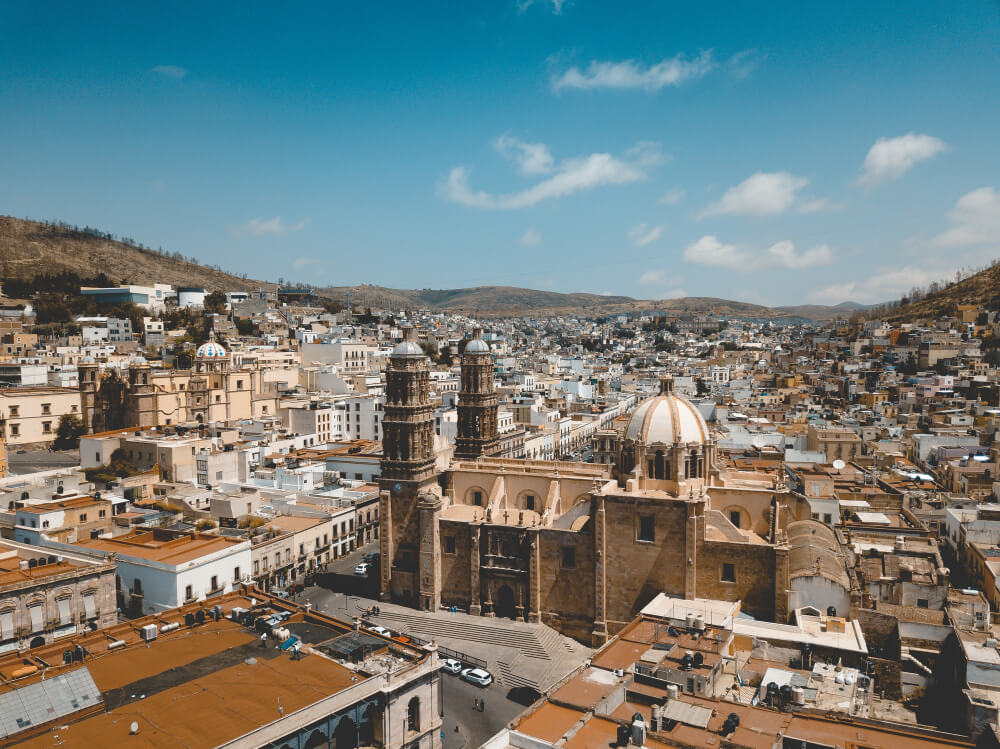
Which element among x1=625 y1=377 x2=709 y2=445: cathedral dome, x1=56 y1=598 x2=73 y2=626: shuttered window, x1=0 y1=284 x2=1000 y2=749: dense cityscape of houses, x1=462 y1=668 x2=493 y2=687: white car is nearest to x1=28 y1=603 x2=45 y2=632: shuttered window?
x1=0 y1=284 x2=1000 y2=749: dense cityscape of houses

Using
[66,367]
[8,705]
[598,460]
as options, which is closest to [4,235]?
[66,367]

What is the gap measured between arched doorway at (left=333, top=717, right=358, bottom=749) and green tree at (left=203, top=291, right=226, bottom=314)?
106 m

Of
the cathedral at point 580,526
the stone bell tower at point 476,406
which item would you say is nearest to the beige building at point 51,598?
the cathedral at point 580,526

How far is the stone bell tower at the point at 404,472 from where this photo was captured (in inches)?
1368

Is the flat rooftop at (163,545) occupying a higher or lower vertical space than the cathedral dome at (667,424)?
lower

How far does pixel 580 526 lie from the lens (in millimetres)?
32219

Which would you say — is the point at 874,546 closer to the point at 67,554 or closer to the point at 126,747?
the point at 126,747

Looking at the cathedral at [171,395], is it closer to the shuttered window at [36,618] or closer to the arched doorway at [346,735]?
the shuttered window at [36,618]

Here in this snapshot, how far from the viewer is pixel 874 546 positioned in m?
33.0

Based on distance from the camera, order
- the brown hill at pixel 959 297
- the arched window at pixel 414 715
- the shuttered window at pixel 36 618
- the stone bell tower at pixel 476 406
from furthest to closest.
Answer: the brown hill at pixel 959 297 → the stone bell tower at pixel 476 406 → the shuttered window at pixel 36 618 → the arched window at pixel 414 715

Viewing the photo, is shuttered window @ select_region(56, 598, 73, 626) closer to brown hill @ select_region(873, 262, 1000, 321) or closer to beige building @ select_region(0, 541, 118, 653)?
beige building @ select_region(0, 541, 118, 653)

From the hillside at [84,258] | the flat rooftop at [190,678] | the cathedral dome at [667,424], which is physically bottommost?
the flat rooftop at [190,678]

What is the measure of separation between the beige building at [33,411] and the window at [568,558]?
149ft

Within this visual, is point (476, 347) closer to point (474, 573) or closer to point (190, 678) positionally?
point (474, 573)
